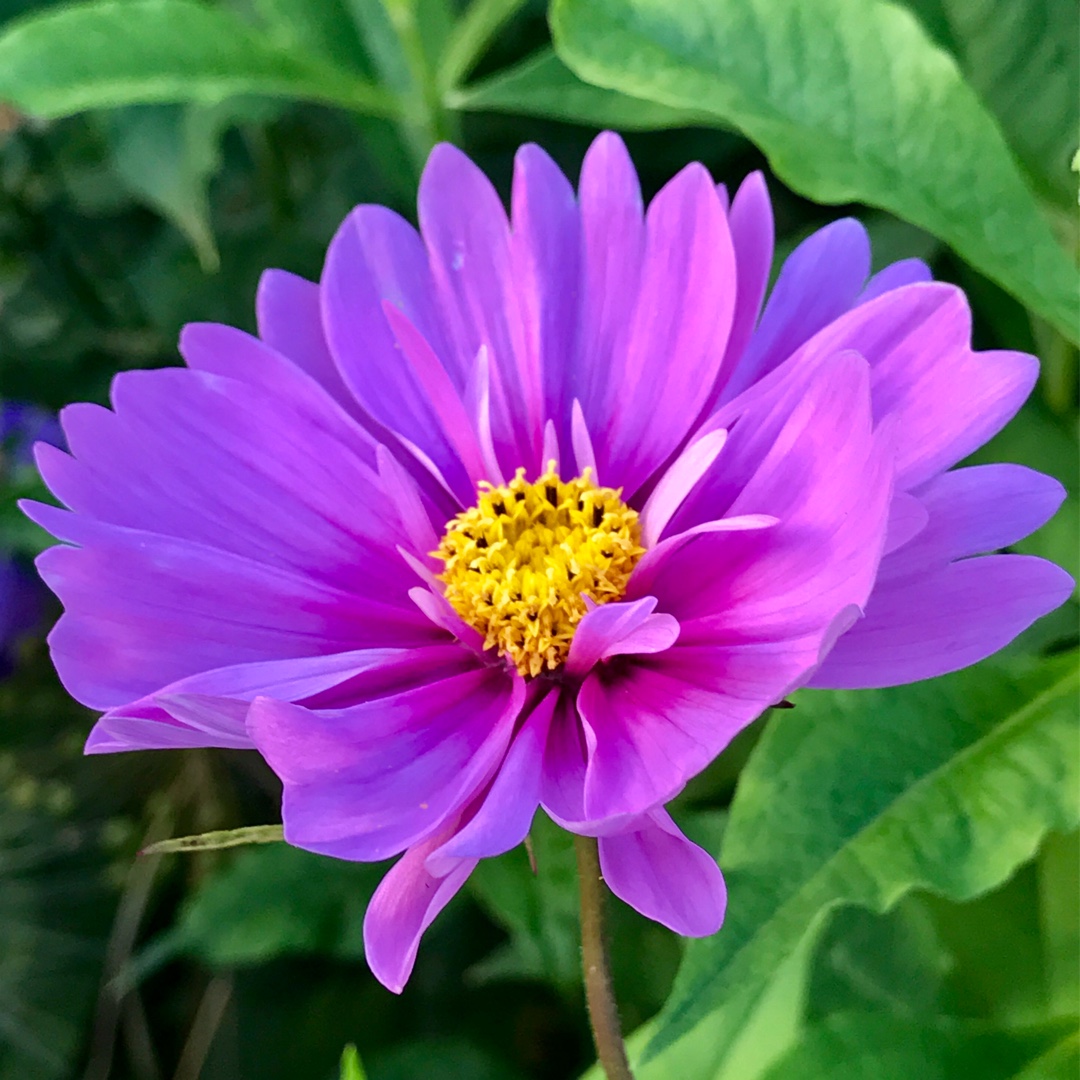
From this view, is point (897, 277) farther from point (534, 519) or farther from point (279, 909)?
point (279, 909)

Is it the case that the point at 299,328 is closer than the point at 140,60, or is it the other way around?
the point at 299,328

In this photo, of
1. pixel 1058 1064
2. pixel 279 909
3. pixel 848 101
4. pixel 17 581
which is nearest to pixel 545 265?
pixel 848 101

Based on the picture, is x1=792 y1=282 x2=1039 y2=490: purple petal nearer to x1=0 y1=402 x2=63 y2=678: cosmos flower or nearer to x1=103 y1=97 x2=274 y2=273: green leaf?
x1=103 y1=97 x2=274 y2=273: green leaf

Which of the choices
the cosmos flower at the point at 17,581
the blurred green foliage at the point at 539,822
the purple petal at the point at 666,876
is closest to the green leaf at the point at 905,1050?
the blurred green foliage at the point at 539,822

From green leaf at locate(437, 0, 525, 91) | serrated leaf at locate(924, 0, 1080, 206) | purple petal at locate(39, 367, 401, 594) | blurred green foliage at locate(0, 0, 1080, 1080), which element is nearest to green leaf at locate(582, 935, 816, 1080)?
blurred green foliage at locate(0, 0, 1080, 1080)

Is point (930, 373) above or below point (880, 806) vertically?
above

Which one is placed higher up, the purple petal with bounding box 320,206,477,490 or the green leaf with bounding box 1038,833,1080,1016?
the purple petal with bounding box 320,206,477,490

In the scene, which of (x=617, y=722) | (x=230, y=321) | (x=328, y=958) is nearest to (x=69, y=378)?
(x=230, y=321)

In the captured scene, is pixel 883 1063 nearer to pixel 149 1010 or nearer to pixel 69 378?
pixel 149 1010
